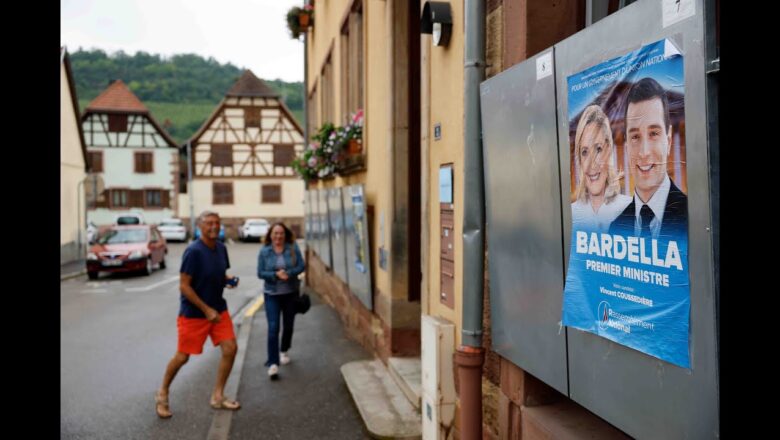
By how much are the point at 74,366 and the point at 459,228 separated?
554 centimetres

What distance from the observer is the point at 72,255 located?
26156mm

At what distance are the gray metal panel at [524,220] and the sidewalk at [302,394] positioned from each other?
7.32 ft

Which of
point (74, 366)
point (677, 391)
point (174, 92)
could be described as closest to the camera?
point (677, 391)

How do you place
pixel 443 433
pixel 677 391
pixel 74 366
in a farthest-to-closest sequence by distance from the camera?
1. pixel 74 366
2. pixel 443 433
3. pixel 677 391

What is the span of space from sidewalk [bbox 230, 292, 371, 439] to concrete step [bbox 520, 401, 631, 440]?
83.5 inches

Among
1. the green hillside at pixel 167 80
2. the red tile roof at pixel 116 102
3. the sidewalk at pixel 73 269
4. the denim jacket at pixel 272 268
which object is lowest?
the sidewalk at pixel 73 269

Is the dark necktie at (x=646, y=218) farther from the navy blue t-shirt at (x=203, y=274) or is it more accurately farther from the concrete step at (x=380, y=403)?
the navy blue t-shirt at (x=203, y=274)

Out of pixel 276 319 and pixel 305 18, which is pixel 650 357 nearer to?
pixel 276 319

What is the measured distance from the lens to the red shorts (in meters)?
6.02

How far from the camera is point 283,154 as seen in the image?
44312mm

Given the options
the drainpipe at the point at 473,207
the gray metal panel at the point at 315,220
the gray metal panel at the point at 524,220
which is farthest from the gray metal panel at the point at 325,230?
the gray metal panel at the point at 524,220

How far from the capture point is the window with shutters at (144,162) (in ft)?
148
